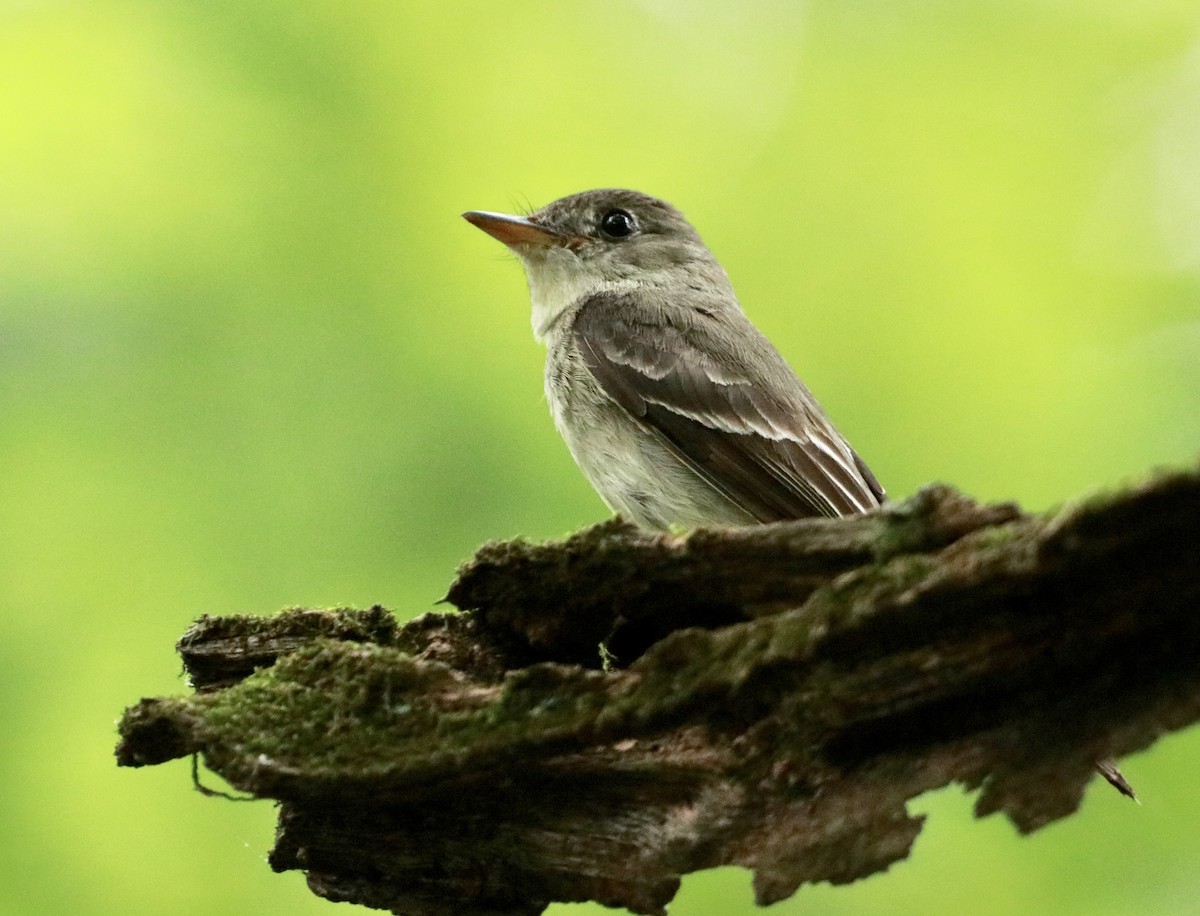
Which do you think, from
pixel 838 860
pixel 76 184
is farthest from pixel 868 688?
pixel 76 184

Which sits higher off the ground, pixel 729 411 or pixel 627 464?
pixel 729 411

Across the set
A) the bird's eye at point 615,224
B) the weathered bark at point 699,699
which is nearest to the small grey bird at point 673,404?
the bird's eye at point 615,224

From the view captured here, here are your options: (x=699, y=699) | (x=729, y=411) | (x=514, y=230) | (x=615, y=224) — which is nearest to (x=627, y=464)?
(x=729, y=411)

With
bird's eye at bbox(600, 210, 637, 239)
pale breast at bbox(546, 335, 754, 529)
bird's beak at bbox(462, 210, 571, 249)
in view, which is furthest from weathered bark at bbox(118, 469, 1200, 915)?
bird's eye at bbox(600, 210, 637, 239)

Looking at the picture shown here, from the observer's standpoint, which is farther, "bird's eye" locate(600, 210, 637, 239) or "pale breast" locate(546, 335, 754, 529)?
"bird's eye" locate(600, 210, 637, 239)

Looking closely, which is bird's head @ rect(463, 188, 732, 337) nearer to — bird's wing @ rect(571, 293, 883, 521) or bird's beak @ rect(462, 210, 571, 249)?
bird's beak @ rect(462, 210, 571, 249)

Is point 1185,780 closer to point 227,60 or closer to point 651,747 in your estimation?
point 651,747

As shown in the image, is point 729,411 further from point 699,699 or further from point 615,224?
point 699,699
